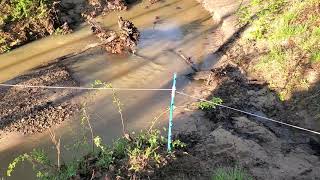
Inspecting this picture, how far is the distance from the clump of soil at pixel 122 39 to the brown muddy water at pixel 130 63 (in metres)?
0.21

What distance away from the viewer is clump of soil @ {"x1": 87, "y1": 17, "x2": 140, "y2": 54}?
11.2 metres

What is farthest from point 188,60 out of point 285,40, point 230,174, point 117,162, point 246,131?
point 230,174

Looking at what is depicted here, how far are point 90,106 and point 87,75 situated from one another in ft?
4.49

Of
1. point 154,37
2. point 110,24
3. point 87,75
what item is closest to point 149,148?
point 87,75

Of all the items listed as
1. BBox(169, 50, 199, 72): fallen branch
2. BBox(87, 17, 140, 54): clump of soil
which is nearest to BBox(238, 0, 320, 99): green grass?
BBox(169, 50, 199, 72): fallen branch

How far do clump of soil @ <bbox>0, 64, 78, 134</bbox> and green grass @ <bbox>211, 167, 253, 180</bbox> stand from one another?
3.64m

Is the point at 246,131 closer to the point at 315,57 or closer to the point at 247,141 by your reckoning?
the point at 247,141

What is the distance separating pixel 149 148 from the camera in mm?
6336

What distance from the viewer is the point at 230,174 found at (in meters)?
5.96

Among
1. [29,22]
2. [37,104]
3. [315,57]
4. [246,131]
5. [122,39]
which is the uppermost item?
[29,22]

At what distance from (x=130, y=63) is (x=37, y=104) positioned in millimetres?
2758

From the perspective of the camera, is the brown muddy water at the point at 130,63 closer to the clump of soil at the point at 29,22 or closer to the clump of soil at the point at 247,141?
the clump of soil at the point at 29,22

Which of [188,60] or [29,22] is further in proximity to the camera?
[29,22]

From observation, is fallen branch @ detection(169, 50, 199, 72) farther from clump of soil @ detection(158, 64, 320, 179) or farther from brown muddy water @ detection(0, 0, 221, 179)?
clump of soil @ detection(158, 64, 320, 179)
